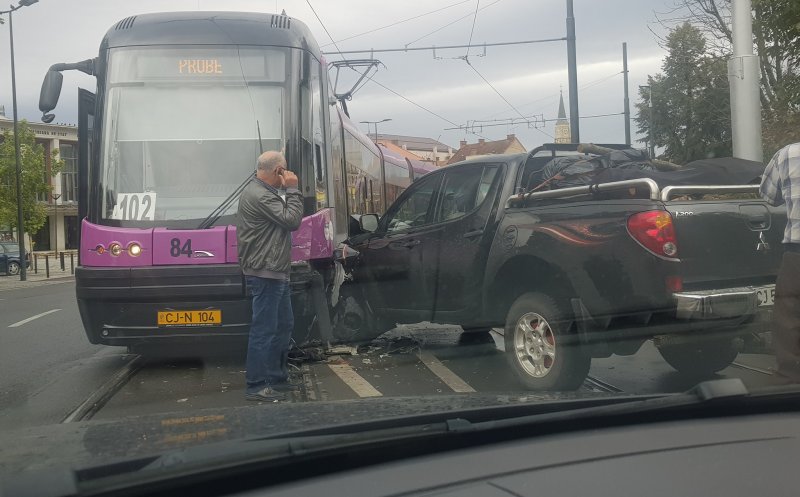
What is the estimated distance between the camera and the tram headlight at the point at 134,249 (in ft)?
21.5

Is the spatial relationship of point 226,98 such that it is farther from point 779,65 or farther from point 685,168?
point 779,65

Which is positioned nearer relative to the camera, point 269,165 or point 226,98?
point 269,165

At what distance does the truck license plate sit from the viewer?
4.88m

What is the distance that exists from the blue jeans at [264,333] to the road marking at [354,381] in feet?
2.09

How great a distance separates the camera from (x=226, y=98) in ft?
23.1

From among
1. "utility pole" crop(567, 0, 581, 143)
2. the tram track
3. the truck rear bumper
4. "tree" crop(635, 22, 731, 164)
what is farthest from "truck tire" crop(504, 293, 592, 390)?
"tree" crop(635, 22, 731, 164)

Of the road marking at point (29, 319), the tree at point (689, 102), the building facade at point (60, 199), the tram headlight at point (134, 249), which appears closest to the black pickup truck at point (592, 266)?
the tram headlight at point (134, 249)

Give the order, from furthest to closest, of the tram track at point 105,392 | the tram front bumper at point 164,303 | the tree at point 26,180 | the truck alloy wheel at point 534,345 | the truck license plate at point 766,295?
the tree at point 26,180
the tram front bumper at point 164,303
the truck alloy wheel at point 534,345
the tram track at point 105,392
the truck license plate at point 766,295

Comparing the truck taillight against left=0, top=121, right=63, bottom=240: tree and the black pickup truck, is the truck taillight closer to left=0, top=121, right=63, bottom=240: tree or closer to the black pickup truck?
the black pickup truck

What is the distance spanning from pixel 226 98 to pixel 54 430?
4784 millimetres

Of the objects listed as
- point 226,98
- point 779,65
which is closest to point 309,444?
point 226,98

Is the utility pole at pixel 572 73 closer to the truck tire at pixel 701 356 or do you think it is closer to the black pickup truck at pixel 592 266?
the black pickup truck at pixel 592 266

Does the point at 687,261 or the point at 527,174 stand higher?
the point at 527,174

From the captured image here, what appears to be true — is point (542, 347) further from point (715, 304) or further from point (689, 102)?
point (689, 102)
